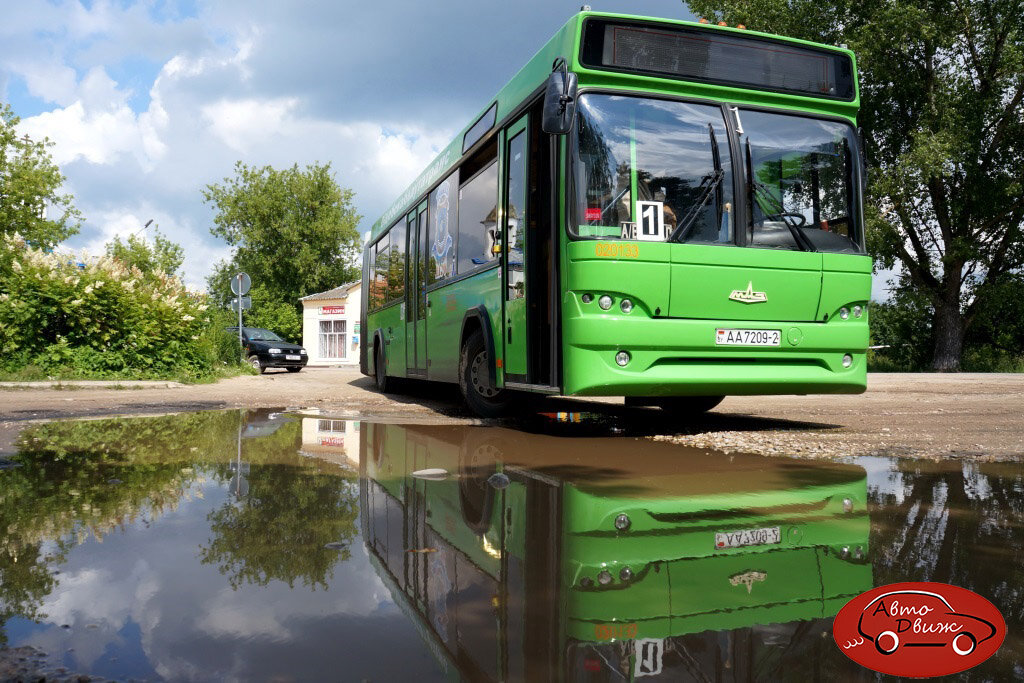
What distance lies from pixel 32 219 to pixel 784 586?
4686cm

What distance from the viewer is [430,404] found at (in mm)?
11750

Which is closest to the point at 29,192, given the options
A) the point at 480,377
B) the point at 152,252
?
the point at 152,252

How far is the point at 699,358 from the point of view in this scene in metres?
7.01

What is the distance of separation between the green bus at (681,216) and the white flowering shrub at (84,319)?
10.7m

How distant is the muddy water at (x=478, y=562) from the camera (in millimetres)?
2129

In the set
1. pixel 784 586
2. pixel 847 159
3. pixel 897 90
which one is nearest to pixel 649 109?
pixel 847 159

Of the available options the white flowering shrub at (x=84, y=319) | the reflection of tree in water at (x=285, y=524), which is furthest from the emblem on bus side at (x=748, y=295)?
the white flowering shrub at (x=84, y=319)

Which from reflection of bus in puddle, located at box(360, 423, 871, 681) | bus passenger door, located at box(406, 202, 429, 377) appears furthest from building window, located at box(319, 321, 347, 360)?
reflection of bus in puddle, located at box(360, 423, 871, 681)

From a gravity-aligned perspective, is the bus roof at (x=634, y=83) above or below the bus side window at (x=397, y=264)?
above

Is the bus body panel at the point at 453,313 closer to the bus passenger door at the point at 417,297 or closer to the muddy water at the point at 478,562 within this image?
the bus passenger door at the point at 417,297

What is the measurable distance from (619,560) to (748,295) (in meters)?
4.43

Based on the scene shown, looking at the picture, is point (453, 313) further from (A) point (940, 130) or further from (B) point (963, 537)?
(A) point (940, 130)

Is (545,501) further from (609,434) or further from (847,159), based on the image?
(847,159)

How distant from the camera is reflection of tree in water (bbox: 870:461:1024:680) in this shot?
255 cm
